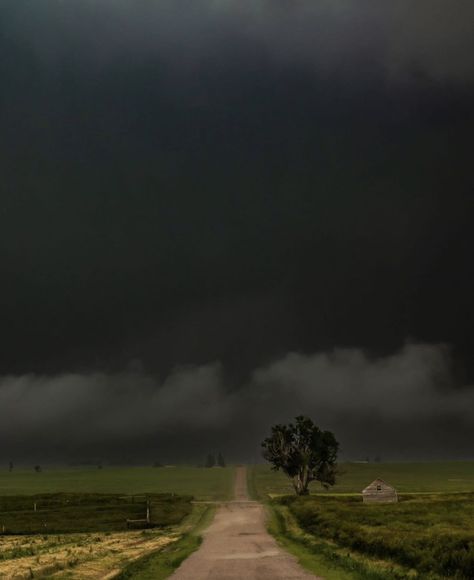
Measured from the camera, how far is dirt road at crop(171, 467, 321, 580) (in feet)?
100

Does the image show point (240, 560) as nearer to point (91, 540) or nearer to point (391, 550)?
point (391, 550)

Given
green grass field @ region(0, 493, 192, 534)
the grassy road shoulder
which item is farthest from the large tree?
the grassy road shoulder

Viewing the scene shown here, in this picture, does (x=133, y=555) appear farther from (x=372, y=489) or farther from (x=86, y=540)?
(x=372, y=489)

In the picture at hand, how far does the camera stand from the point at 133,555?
44.1 m

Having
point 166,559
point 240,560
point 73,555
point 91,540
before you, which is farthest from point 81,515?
point 240,560

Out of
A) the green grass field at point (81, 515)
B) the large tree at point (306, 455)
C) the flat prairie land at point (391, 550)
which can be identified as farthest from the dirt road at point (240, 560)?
the large tree at point (306, 455)

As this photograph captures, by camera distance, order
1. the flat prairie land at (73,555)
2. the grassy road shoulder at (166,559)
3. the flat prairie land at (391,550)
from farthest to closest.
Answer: the flat prairie land at (73,555)
the grassy road shoulder at (166,559)
the flat prairie land at (391,550)

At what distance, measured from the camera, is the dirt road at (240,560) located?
30500mm

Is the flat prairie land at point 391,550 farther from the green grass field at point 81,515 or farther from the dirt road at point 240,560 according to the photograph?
the green grass field at point 81,515

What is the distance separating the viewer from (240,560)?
37.3 m

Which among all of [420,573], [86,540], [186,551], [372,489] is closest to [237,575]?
[420,573]

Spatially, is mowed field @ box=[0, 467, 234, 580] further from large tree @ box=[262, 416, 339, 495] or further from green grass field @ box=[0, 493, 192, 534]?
large tree @ box=[262, 416, 339, 495]

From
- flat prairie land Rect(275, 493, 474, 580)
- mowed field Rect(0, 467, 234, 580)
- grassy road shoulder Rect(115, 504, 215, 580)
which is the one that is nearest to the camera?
flat prairie land Rect(275, 493, 474, 580)

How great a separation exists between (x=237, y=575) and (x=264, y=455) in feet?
363
